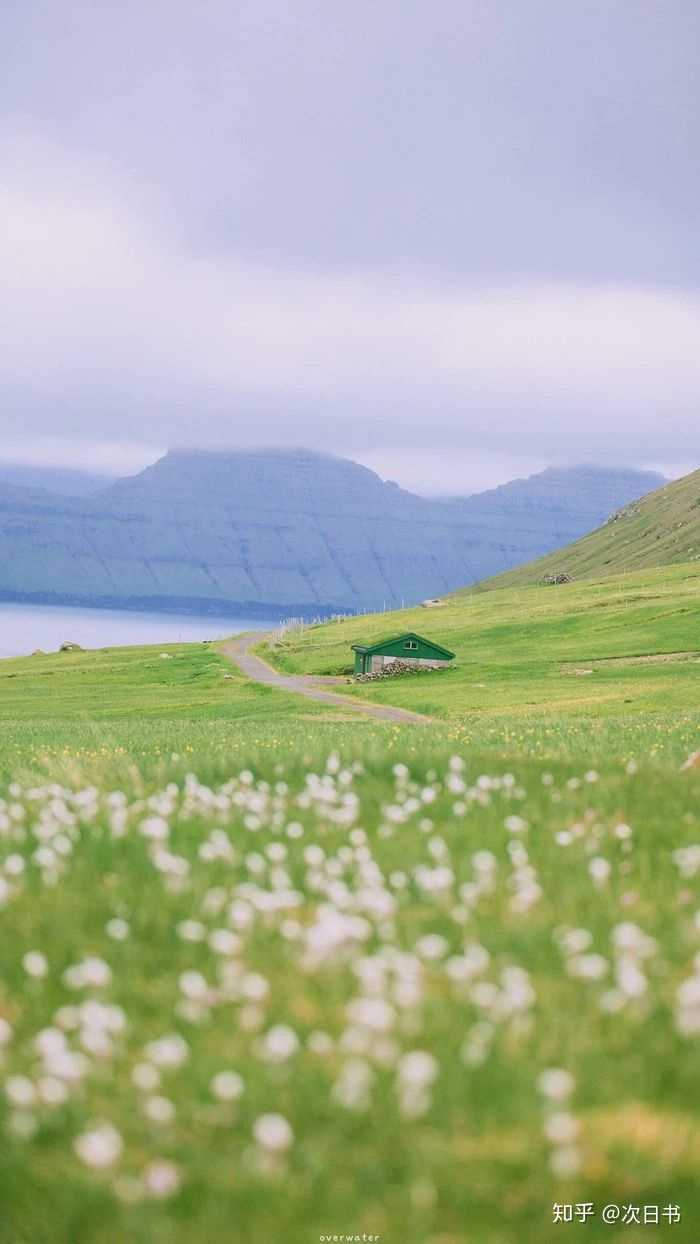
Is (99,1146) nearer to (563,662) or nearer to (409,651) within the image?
(563,662)

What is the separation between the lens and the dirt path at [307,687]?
8075 cm

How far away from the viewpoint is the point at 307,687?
116562 millimetres

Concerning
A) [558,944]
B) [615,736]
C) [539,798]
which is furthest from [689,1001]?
[615,736]

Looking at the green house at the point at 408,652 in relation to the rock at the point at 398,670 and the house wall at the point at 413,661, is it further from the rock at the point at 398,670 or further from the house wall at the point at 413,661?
the rock at the point at 398,670

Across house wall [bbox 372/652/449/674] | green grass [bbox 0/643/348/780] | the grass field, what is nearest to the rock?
house wall [bbox 372/652/449/674]

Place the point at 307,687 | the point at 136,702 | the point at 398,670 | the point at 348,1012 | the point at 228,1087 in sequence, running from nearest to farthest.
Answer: the point at 228,1087
the point at 348,1012
the point at 136,702
the point at 307,687
the point at 398,670

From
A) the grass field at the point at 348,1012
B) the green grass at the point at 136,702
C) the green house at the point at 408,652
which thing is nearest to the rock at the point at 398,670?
the green house at the point at 408,652

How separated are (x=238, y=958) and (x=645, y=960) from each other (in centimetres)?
245

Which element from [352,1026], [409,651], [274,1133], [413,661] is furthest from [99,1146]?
[409,651]

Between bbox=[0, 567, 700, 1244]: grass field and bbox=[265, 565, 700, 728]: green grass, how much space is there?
1598 inches

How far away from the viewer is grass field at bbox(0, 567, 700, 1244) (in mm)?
5336

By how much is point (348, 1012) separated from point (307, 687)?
363 feet

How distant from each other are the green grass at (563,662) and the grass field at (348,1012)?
4058 centimetres

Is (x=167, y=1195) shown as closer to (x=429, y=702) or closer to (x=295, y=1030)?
(x=295, y=1030)
